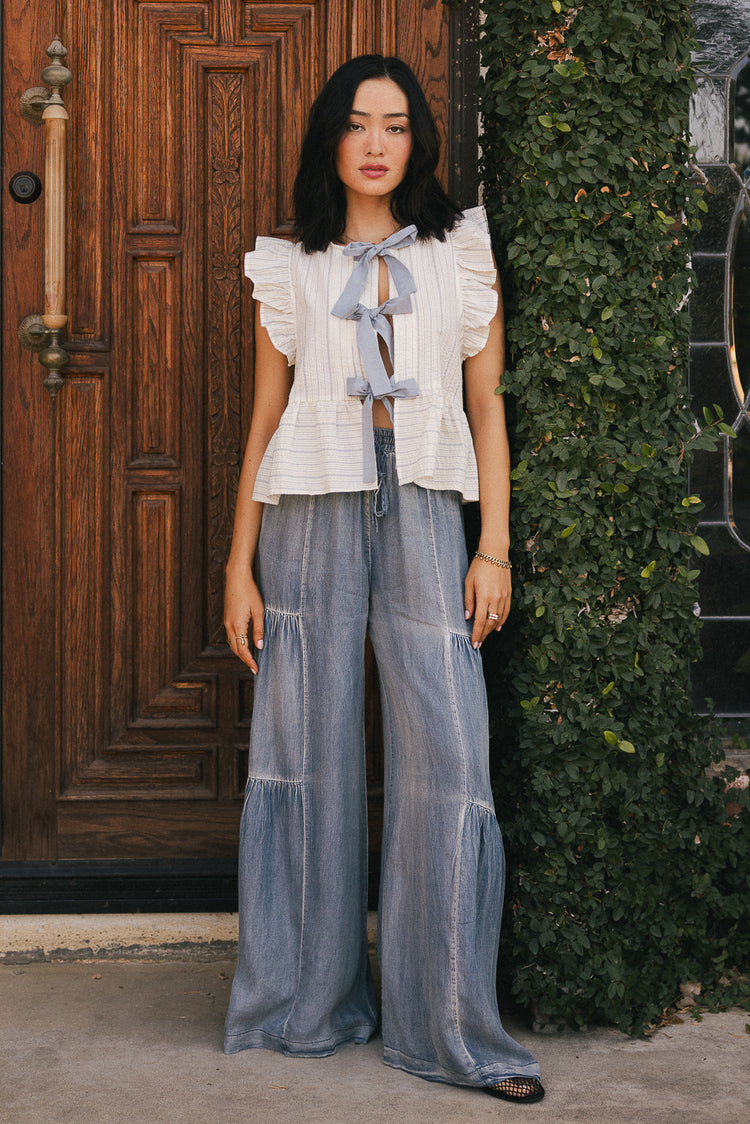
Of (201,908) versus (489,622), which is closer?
(489,622)

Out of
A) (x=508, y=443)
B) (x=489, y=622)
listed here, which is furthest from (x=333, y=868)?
(x=508, y=443)

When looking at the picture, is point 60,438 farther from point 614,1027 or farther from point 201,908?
point 614,1027

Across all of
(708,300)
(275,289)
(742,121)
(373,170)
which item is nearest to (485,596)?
(275,289)

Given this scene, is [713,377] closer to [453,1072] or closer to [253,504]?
[253,504]

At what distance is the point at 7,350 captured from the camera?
2.64 meters

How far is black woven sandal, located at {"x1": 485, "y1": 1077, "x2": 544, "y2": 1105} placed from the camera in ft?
6.47

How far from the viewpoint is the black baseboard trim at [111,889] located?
2645mm

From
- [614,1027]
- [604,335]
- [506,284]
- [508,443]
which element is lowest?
[614,1027]

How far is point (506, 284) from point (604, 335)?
0.87 feet

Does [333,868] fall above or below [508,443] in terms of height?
below

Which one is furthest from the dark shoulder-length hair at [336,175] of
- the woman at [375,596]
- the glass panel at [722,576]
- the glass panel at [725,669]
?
the glass panel at [725,669]

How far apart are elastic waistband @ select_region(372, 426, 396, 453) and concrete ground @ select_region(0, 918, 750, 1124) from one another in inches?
49.2

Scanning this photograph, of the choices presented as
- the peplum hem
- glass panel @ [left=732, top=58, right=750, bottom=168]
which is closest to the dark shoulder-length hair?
the peplum hem

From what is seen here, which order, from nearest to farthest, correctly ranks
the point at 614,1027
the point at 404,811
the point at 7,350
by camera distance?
the point at 404,811 < the point at 614,1027 < the point at 7,350
